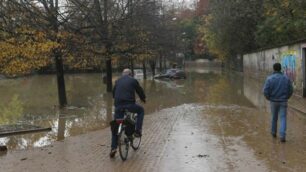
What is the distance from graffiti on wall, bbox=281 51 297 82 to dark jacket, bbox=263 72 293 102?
13940mm

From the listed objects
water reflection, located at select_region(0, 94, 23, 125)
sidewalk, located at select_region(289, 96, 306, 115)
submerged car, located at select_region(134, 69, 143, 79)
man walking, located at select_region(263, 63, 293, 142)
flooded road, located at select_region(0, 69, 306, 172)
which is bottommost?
submerged car, located at select_region(134, 69, 143, 79)

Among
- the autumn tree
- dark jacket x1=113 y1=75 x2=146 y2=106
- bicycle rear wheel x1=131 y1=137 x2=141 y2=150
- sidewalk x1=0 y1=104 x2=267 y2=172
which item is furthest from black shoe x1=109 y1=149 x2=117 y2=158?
the autumn tree

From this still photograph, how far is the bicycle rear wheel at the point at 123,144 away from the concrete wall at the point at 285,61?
14.7m

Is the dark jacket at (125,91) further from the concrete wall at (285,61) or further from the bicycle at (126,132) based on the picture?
the concrete wall at (285,61)

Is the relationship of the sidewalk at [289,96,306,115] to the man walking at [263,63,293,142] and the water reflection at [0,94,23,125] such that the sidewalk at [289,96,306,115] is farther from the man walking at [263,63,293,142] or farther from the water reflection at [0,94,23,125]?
the water reflection at [0,94,23,125]

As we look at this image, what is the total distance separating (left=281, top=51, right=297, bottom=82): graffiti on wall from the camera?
25556mm

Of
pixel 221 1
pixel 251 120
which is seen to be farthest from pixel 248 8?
pixel 251 120

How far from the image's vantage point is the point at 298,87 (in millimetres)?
24391

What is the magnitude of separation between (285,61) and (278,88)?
1693cm

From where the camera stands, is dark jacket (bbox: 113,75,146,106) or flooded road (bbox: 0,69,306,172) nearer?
flooded road (bbox: 0,69,306,172)

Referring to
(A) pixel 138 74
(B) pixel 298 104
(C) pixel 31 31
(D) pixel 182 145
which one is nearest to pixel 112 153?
(D) pixel 182 145

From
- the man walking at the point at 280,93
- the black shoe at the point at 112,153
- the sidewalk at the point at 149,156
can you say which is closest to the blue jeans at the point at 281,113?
the man walking at the point at 280,93

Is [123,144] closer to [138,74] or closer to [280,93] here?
[280,93]

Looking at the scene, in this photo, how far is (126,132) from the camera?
1038 cm
